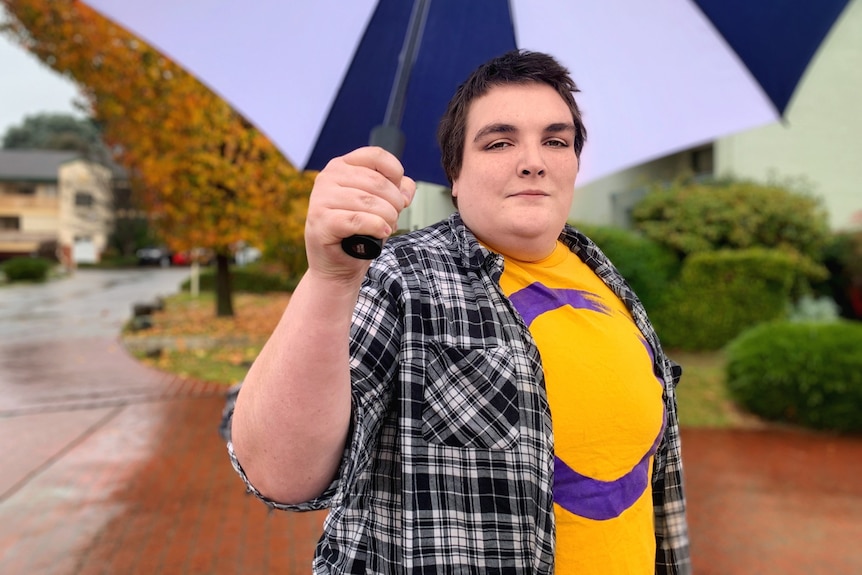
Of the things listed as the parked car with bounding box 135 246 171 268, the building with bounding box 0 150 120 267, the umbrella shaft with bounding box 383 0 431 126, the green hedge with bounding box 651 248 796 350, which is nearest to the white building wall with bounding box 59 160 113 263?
the building with bounding box 0 150 120 267

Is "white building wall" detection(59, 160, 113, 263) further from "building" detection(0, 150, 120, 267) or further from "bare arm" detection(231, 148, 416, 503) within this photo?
"bare arm" detection(231, 148, 416, 503)

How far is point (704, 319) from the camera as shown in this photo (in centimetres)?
970

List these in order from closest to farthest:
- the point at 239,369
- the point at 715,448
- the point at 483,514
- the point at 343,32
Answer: the point at 483,514
the point at 343,32
the point at 715,448
the point at 239,369

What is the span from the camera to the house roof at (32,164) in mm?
44688

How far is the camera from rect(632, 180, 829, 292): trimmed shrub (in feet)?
33.5

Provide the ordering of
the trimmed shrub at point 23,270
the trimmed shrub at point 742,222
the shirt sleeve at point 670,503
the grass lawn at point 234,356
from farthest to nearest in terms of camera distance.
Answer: the trimmed shrub at point 23,270 → the trimmed shrub at point 742,222 → the grass lawn at point 234,356 → the shirt sleeve at point 670,503

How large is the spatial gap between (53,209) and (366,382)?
50.4 m

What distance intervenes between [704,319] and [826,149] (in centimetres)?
591

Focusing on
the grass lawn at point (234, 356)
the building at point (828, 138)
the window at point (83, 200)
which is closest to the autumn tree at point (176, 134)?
the grass lawn at point (234, 356)

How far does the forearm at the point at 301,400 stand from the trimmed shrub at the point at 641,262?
854 cm

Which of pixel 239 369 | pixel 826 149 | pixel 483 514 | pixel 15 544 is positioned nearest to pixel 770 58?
pixel 483 514

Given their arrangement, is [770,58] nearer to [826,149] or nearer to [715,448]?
[715,448]

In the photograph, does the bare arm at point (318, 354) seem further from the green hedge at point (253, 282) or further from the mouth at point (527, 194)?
the green hedge at point (253, 282)

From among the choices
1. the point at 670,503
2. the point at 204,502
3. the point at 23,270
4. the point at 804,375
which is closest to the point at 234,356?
the point at 204,502
